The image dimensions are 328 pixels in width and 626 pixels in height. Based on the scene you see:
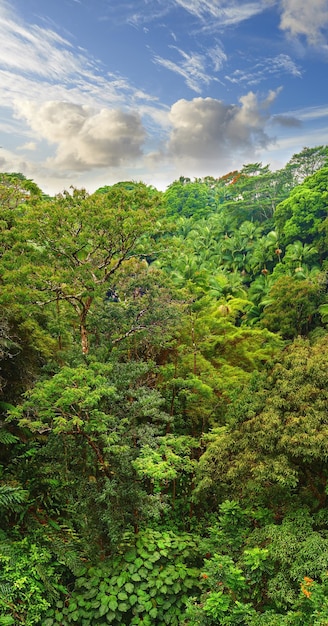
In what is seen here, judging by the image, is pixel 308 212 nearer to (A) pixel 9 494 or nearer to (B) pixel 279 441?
(B) pixel 279 441

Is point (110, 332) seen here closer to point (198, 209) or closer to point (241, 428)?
point (241, 428)

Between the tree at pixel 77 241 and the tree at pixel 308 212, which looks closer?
A: the tree at pixel 77 241

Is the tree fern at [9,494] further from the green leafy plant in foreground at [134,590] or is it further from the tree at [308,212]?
the tree at [308,212]

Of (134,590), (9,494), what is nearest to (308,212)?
(134,590)

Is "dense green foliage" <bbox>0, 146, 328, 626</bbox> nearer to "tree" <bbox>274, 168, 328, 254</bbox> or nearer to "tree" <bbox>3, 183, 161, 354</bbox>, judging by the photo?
"tree" <bbox>3, 183, 161, 354</bbox>

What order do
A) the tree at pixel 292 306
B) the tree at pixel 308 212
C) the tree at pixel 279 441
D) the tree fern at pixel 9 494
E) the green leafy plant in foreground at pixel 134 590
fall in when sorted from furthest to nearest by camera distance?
the tree at pixel 308 212, the tree at pixel 292 306, the tree fern at pixel 9 494, the green leafy plant in foreground at pixel 134 590, the tree at pixel 279 441

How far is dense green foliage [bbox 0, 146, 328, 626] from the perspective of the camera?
6.04m

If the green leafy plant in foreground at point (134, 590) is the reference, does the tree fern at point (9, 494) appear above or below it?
above

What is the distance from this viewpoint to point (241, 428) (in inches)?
284

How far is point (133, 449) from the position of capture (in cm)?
774

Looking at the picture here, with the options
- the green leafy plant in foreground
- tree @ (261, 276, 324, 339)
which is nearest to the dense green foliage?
the green leafy plant in foreground

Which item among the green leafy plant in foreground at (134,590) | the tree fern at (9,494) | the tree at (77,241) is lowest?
the green leafy plant in foreground at (134,590)

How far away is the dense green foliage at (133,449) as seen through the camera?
6035mm

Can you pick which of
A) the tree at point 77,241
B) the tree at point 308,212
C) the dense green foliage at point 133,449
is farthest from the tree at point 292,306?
the tree at point 77,241
